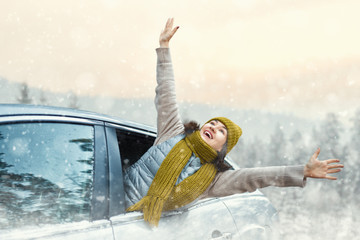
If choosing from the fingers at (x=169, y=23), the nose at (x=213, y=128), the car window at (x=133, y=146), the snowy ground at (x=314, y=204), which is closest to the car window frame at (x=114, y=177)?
the car window at (x=133, y=146)

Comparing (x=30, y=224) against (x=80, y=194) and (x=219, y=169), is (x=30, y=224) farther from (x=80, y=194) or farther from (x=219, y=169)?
(x=219, y=169)

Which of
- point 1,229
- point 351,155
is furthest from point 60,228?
point 351,155

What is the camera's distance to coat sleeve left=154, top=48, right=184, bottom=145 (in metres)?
3.47

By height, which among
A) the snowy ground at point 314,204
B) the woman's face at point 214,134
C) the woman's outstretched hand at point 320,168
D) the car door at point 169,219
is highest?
the woman's face at point 214,134

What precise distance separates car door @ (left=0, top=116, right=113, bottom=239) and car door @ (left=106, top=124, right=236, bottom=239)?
0.09m

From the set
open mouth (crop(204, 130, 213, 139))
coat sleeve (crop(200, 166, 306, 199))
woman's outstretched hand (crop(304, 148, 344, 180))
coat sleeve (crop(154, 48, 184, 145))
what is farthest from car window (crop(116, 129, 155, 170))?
woman's outstretched hand (crop(304, 148, 344, 180))

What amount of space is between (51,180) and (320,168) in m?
1.59

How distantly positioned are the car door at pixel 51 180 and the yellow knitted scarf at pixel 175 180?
29 centimetres

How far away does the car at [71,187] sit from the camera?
2.15 meters

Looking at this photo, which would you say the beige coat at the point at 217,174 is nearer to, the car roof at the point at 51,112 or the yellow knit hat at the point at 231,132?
the yellow knit hat at the point at 231,132

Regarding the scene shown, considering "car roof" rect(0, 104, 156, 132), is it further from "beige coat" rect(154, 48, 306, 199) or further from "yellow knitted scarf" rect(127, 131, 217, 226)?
"beige coat" rect(154, 48, 306, 199)

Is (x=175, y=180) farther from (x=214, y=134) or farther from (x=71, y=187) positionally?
(x=71, y=187)

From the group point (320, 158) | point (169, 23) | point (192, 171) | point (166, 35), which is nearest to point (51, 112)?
point (192, 171)

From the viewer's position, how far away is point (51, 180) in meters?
2.30
